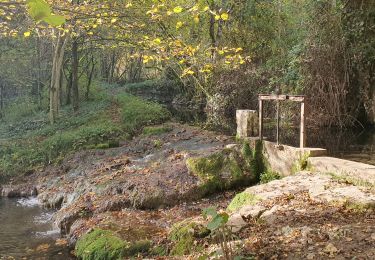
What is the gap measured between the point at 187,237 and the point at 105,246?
5.56 feet

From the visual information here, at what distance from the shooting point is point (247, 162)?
10.0 meters

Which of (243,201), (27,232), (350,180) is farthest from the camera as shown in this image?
(27,232)

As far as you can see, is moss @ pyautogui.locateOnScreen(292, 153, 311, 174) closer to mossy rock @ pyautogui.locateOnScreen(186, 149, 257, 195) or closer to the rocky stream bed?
the rocky stream bed

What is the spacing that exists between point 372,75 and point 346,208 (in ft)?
40.1

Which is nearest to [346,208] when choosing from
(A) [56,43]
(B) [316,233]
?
(B) [316,233]

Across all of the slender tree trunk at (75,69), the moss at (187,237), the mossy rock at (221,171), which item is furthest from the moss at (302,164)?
the slender tree trunk at (75,69)

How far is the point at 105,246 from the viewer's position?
7180mm

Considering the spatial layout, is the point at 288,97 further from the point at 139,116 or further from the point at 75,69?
the point at 75,69

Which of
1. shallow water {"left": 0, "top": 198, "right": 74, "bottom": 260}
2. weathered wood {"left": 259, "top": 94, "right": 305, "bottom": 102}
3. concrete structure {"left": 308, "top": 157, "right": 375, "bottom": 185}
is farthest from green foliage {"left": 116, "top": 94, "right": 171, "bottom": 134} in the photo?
concrete structure {"left": 308, "top": 157, "right": 375, "bottom": 185}

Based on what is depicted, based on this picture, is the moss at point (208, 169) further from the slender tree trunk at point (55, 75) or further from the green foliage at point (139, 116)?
the slender tree trunk at point (55, 75)

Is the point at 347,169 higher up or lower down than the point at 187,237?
higher up

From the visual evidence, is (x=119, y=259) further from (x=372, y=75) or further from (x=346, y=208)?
(x=372, y=75)

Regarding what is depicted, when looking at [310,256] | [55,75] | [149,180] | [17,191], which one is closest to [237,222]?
[310,256]

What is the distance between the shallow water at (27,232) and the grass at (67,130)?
9.69ft
